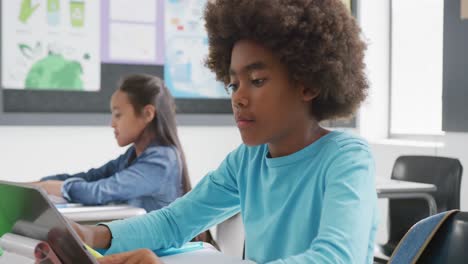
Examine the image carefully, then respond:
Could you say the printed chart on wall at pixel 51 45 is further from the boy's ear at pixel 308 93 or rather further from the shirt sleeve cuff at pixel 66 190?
the boy's ear at pixel 308 93

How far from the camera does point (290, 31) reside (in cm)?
119

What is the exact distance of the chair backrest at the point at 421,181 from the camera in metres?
2.99

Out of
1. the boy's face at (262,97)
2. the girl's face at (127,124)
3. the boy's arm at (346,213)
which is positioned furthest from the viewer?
the girl's face at (127,124)

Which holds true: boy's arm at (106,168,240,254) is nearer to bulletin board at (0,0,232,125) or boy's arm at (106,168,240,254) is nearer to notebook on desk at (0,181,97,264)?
notebook on desk at (0,181,97,264)

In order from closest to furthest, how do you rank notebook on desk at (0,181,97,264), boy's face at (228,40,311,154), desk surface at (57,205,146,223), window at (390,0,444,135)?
notebook on desk at (0,181,97,264)
boy's face at (228,40,311,154)
desk surface at (57,205,146,223)
window at (390,0,444,135)

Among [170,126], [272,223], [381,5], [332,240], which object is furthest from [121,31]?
[332,240]

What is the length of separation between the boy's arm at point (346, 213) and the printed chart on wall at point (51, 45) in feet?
9.24

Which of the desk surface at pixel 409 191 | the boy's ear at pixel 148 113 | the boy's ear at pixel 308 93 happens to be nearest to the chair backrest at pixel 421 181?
the desk surface at pixel 409 191

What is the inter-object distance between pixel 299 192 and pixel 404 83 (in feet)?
11.3

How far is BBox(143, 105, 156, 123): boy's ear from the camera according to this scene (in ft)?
9.00

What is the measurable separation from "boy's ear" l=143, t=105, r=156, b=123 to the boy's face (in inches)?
61.1

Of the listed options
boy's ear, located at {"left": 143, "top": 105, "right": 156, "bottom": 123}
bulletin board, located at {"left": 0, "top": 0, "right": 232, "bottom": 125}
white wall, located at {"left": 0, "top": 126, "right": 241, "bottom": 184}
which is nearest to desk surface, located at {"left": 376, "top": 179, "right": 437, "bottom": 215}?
boy's ear, located at {"left": 143, "top": 105, "right": 156, "bottom": 123}

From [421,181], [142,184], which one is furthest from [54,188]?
[421,181]

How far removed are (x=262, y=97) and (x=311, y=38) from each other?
15 centimetres
